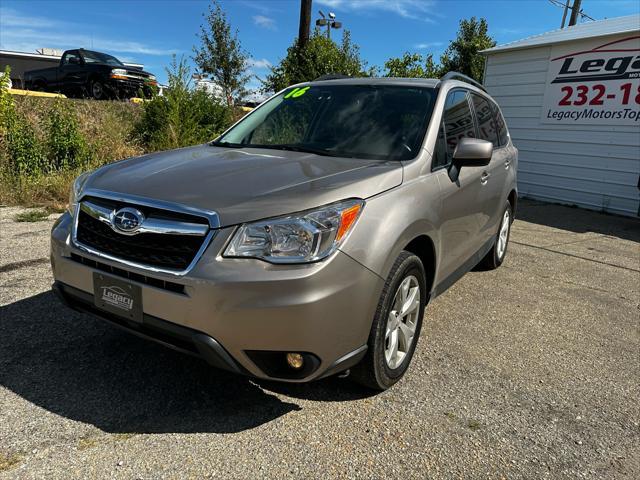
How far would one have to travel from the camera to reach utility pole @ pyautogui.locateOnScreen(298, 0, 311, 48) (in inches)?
546

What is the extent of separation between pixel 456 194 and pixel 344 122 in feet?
2.96

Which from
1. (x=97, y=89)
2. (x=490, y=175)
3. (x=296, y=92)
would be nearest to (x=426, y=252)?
(x=490, y=175)

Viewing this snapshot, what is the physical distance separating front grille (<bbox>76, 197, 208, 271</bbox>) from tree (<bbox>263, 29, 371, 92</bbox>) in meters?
11.5

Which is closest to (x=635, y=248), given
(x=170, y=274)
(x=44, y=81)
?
(x=170, y=274)

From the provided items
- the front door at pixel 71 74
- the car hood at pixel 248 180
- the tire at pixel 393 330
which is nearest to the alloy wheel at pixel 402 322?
the tire at pixel 393 330

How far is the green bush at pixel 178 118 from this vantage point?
32.0 ft

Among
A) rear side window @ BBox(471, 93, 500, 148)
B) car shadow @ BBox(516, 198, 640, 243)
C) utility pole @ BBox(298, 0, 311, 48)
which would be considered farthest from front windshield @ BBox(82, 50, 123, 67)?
rear side window @ BBox(471, 93, 500, 148)

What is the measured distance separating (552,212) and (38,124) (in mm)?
9990

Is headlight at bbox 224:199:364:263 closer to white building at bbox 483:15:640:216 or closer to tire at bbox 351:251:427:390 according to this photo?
tire at bbox 351:251:427:390

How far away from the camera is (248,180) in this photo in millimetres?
2496

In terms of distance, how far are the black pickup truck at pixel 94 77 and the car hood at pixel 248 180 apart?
12.2 m

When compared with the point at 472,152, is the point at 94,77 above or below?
above

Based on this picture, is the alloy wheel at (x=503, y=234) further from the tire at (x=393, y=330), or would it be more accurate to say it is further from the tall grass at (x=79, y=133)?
the tall grass at (x=79, y=133)

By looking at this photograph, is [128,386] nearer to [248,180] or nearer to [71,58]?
[248,180]
